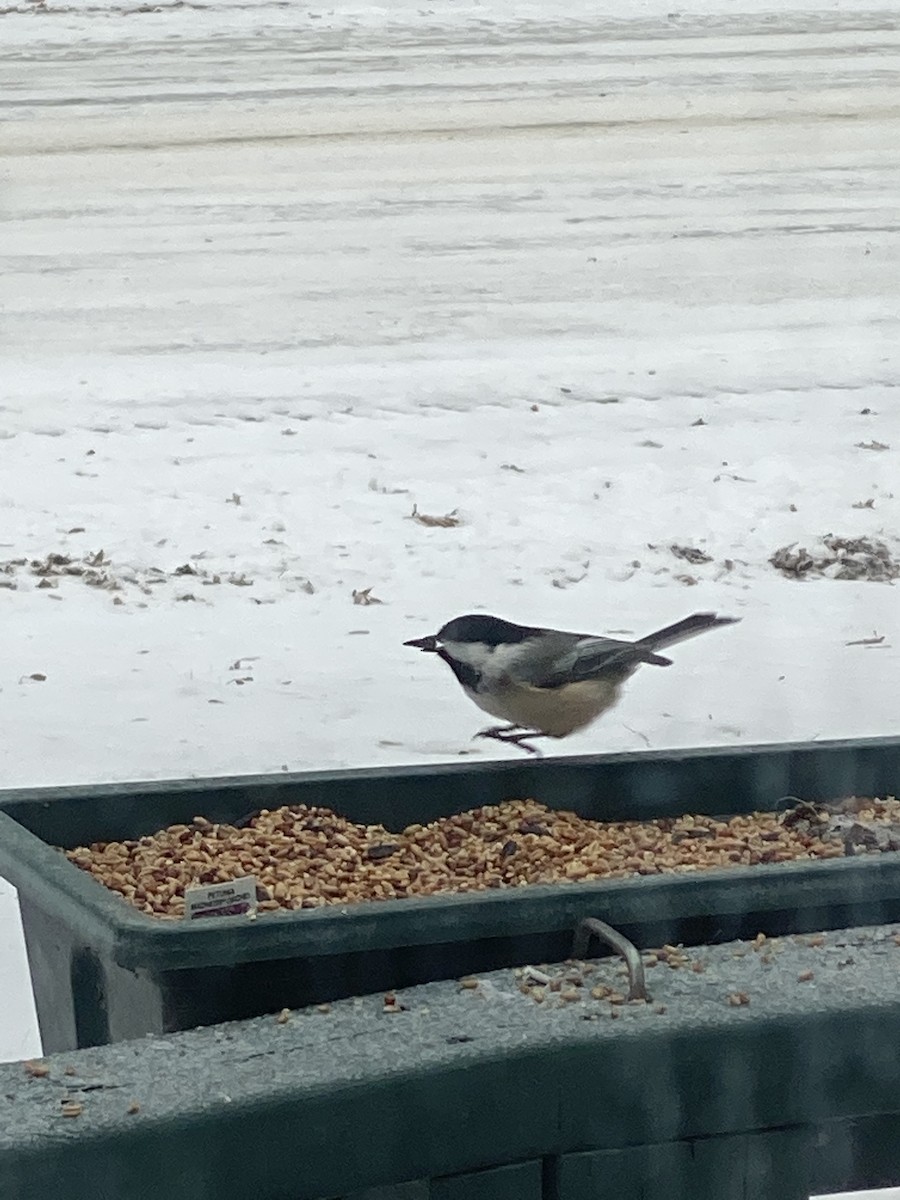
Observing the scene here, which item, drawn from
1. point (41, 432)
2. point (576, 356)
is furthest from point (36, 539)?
point (576, 356)

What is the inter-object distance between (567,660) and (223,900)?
0.45m

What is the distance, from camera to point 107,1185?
2.98 ft

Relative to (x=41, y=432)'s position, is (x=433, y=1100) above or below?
below

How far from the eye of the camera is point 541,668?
1.53m

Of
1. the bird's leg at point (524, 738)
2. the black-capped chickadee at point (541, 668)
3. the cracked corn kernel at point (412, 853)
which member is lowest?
the cracked corn kernel at point (412, 853)

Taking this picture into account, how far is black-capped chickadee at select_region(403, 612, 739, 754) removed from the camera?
1536mm

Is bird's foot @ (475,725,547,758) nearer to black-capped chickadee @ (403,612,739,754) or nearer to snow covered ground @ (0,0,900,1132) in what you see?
black-capped chickadee @ (403,612,739,754)

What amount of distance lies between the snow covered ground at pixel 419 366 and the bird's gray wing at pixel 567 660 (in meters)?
0.50

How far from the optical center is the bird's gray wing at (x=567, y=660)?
1.53m

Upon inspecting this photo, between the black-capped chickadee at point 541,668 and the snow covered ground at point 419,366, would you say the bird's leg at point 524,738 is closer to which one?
the black-capped chickadee at point 541,668

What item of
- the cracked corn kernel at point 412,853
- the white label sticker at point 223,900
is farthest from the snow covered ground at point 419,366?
the white label sticker at point 223,900

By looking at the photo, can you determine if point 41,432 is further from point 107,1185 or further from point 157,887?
point 107,1185

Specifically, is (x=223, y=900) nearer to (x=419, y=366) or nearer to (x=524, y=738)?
(x=524, y=738)

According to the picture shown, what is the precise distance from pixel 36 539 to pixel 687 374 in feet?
2.91
